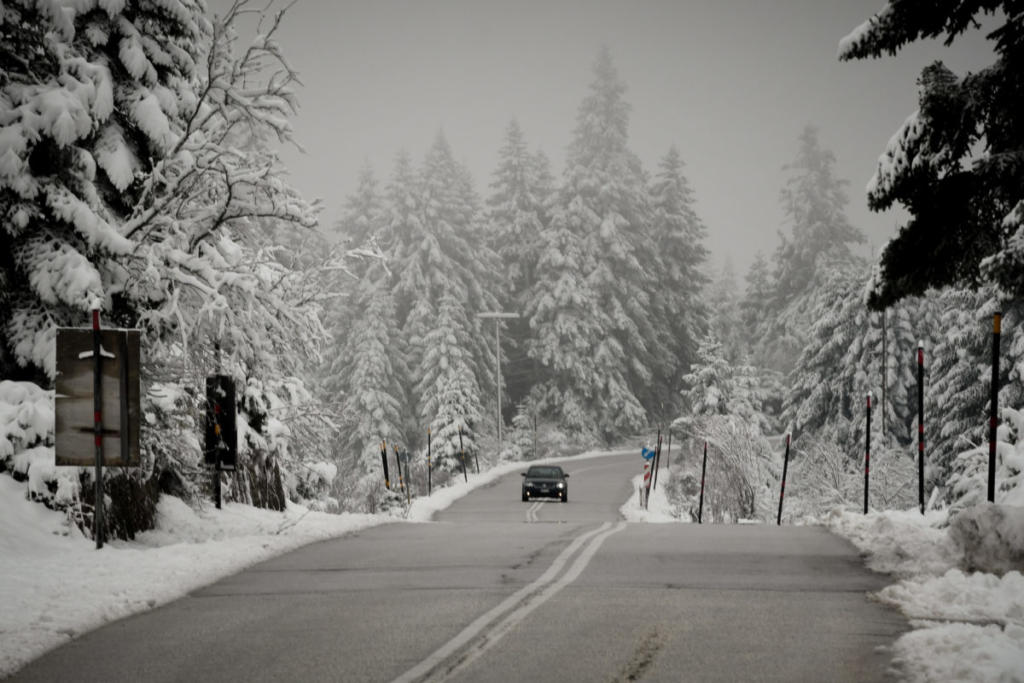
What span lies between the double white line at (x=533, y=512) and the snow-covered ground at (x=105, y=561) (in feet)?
55.7

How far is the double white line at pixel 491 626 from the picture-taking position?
5.66m

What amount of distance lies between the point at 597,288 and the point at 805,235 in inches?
1112

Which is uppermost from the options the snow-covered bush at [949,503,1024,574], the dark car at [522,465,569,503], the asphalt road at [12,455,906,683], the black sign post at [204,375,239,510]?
the black sign post at [204,375,239,510]

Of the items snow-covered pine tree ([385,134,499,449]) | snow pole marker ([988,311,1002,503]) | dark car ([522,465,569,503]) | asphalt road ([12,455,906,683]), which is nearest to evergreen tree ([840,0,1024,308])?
snow pole marker ([988,311,1002,503])

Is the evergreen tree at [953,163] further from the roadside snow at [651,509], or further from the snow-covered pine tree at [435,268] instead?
the snow-covered pine tree at [435,268]

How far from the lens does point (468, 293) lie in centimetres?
6725

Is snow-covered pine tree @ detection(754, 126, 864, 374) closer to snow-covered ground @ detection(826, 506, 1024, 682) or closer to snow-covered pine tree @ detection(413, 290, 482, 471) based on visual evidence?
snow-covered pine tree @ detection(413, 290, 482, 471)

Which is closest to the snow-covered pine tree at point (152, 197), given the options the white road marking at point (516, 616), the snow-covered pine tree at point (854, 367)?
the white road marking at point (516, 616)

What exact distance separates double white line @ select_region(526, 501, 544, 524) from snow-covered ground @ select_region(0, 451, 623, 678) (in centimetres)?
1696

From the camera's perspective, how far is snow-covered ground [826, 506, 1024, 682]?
543cm

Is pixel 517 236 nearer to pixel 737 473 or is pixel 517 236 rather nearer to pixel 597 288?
pixel 597 288

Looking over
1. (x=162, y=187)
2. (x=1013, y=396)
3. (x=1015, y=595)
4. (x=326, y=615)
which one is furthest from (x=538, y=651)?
(x=1013, y=396)

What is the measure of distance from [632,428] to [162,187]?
61.4 m

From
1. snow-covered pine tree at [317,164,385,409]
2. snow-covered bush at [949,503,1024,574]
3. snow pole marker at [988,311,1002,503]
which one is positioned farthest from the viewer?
snow-covered pine tree at [317,164,385,409]
